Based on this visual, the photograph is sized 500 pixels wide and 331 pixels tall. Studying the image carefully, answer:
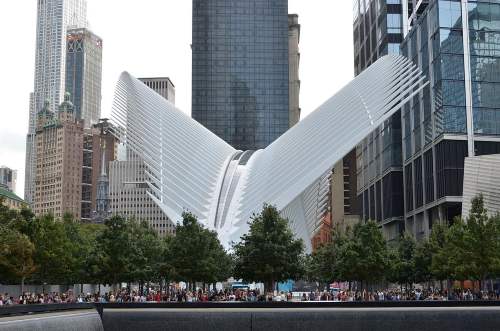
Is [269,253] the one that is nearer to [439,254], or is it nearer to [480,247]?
[480,247]

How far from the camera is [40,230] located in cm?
5206

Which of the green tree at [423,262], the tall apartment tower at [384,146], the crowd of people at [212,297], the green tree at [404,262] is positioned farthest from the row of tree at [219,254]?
the tall apartment tower at [384,146]

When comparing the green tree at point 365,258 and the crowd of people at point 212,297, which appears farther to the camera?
the green tree at point 365,258

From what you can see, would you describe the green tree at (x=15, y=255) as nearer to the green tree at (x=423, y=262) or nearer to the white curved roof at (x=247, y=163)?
the white curved roof at (x=247, y=163)

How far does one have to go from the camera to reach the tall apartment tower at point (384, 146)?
9456 cm

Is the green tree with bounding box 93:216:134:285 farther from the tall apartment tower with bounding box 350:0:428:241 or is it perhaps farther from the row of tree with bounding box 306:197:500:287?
the tall apartment tower with bounding box 350:0:428:241

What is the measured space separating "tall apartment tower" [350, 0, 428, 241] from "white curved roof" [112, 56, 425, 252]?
90.9 feet

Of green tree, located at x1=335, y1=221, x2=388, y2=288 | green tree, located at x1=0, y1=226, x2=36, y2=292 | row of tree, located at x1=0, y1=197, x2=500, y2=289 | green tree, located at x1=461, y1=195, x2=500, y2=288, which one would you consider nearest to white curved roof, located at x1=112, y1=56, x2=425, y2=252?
row of tree, located at x1=0, y1=197, x2=500, y2=289

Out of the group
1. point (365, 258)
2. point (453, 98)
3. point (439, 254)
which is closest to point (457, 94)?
point (453, 98)

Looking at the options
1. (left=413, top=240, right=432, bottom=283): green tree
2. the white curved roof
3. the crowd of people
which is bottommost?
the crowd of people

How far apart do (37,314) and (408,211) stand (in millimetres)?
75762

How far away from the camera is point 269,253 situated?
137ft

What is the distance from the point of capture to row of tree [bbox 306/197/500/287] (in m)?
45.7

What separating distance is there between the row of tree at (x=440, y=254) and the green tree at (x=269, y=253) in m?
4.11
